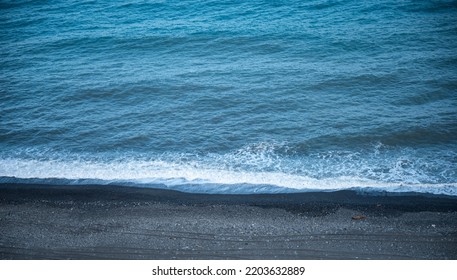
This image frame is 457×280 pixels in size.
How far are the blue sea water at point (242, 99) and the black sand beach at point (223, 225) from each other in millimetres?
511

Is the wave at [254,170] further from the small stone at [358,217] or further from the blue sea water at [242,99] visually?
the small stone at [358,217]

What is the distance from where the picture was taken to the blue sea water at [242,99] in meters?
8.51

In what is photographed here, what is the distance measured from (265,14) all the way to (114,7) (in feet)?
31.4

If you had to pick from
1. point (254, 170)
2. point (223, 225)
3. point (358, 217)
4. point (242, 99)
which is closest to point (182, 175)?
point (254, 170)

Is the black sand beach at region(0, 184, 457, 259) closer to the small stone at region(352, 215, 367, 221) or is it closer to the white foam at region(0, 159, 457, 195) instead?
the small stone at region(352, 215, 367, 221)

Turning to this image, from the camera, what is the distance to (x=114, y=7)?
71.4 ft

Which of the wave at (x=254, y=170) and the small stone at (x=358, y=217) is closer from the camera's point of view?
the small stone at (x=358, y=217)

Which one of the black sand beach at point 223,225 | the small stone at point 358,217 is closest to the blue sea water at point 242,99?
the black sand beach at point 223,225

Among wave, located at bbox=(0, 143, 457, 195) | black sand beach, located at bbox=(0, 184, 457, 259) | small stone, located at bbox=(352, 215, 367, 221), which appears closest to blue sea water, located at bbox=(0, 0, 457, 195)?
wave, located at bbox=(0, 143, 457, 195)

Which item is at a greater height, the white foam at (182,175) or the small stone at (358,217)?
the white foam at (182,175)

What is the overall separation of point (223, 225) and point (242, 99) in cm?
606

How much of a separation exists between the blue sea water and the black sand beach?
0.51m

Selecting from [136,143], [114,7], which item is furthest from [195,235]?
[114,7]

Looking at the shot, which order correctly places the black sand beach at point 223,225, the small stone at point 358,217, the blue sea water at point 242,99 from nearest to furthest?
the black sand beach at point 223,225 < the small stone at point 358,217 < the blue sea water at point 242,99
